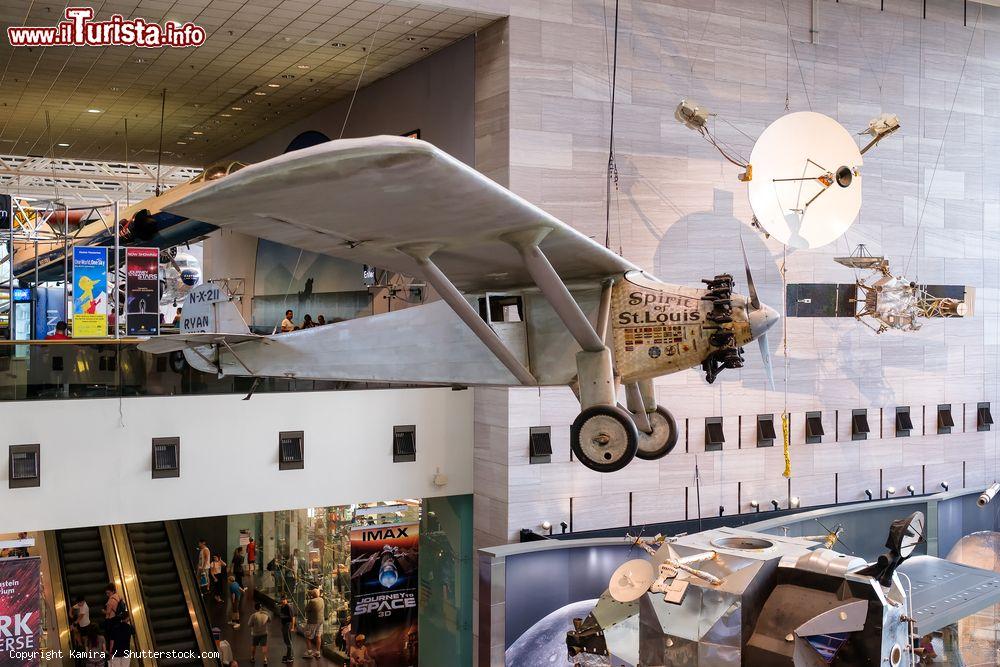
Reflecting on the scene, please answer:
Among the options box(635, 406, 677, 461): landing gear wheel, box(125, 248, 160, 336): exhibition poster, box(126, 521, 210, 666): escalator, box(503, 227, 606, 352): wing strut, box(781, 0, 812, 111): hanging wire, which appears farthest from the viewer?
box(126, 521, 210, 666): escalator

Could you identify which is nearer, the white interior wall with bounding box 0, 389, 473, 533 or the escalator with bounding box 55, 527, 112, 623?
the white interior wall with bounding box 0, 389, 473, 533

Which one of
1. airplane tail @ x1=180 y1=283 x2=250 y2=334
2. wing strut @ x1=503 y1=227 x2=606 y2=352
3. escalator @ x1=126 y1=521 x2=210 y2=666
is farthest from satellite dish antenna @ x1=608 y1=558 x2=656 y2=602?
escalator @ x1=126 y1=521 x2=210 y2=666

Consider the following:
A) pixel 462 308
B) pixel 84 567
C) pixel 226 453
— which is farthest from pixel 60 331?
pixel 462 308

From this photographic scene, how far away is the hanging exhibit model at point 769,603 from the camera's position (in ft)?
24.4

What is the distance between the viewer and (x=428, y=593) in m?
14.0

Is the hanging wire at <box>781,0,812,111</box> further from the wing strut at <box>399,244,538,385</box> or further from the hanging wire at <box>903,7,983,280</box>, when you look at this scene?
the wing strut at <box>399,244,538,385</box>

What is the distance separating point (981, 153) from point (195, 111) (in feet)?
52.6

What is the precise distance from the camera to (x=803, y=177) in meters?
11.4

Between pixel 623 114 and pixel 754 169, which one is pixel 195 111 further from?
pixel 754 169

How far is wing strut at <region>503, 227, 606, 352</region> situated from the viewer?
228 inches

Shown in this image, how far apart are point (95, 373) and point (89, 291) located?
179cm

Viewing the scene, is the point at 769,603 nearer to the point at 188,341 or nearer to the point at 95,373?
the point at 188,341

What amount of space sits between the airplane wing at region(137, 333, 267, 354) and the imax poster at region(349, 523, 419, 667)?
556 cm

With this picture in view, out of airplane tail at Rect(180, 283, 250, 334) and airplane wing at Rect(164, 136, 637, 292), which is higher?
airplane wing at Rect(164, 136, 637, 292)
